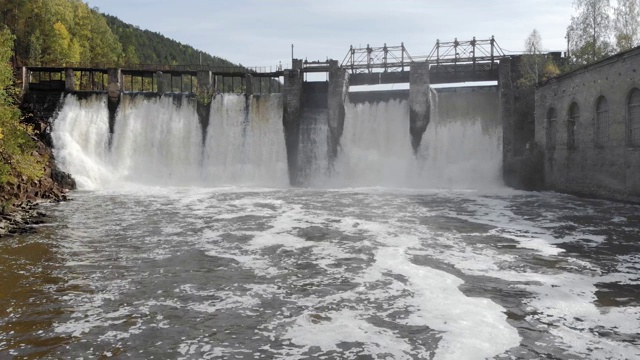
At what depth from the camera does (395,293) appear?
881cm

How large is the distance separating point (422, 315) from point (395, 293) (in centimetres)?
119

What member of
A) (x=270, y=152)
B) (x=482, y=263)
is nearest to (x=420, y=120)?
(x=270, y=152)

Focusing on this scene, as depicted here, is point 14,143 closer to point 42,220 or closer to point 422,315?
point 42,220

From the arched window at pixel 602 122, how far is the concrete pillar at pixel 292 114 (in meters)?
16.8

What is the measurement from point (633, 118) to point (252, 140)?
2091cm

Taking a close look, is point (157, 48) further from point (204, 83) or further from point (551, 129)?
point (551, 129)

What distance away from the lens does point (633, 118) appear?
19781 mm

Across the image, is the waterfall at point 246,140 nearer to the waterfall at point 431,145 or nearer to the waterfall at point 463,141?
the waterfall at point 431,145

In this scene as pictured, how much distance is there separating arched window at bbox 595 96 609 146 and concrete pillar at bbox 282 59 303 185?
55.1ft

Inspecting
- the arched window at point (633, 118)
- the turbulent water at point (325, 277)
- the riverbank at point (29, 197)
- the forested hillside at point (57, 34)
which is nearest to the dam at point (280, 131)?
the riverbank at point (29, 197)

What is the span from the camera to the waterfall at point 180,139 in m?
32.1

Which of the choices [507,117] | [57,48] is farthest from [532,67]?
[57,48]

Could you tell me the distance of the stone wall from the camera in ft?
65.3

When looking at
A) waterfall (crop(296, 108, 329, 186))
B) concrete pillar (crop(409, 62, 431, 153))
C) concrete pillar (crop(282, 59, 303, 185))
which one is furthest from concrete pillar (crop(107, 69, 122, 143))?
concrete pillar (crop(409, 62, 431, 153))
